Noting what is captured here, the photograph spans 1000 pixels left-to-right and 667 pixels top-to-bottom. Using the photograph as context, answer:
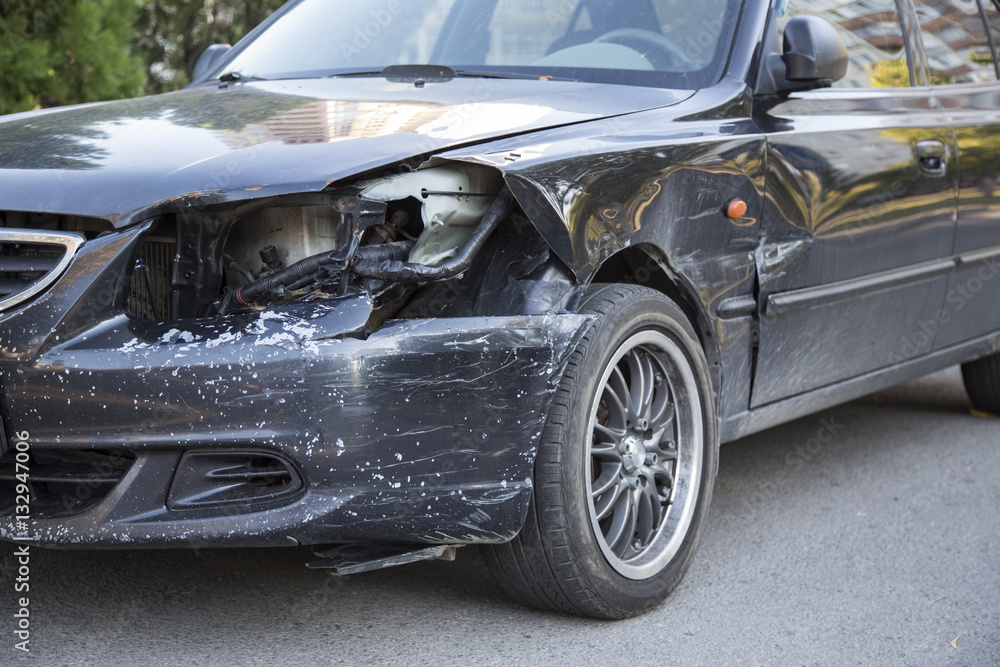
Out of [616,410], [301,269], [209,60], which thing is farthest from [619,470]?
[209,60]

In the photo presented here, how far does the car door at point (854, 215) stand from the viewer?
10.2 feet

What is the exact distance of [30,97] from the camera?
5.20 m

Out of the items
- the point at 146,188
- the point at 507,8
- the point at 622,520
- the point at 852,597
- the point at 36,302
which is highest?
the point at 507,8

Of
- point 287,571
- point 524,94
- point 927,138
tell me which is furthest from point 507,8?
point 287,571

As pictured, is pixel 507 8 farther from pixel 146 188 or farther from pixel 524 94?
pixel 146 188

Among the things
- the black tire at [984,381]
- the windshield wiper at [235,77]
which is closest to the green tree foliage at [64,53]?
the windshield wiper at [235,77]

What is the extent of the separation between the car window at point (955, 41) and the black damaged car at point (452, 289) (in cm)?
102

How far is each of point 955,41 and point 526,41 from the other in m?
2.11

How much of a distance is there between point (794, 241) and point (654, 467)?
0.82 m

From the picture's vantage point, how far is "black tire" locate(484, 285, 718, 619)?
2.42 meters

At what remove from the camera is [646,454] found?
9.26ft

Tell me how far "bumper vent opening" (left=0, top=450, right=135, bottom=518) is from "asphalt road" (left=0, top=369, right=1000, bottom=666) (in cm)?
37

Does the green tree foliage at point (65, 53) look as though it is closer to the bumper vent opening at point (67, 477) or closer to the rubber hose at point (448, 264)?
the bumper vent opening at point (67, 477)

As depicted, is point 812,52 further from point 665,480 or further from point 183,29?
point 183,29
